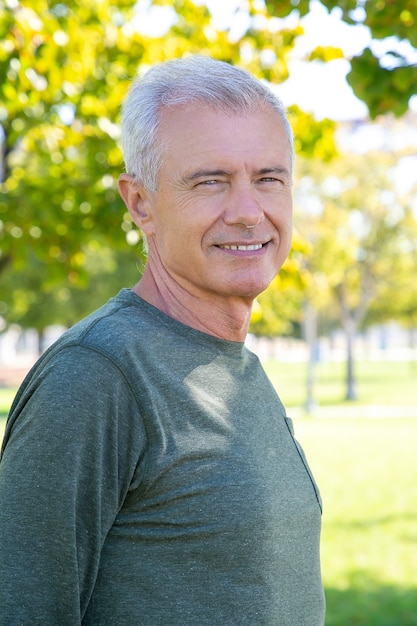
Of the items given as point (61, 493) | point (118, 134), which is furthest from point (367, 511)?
point (61, 493)

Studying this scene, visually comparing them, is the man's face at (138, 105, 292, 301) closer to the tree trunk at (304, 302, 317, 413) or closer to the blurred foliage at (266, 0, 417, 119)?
the blurred foliage at (266, 0, 417, 119)

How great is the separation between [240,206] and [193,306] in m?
0.22

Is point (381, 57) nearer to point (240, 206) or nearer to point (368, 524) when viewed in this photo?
Answer: point (240, 206)

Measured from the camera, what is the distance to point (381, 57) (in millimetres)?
3975

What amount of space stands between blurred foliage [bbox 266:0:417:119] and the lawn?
13.3ft

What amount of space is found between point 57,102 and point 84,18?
2.74ft

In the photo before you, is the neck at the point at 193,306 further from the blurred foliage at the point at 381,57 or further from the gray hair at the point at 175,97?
the blurred foliage at the point at 381,57

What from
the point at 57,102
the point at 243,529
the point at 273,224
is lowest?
the point at 243,529

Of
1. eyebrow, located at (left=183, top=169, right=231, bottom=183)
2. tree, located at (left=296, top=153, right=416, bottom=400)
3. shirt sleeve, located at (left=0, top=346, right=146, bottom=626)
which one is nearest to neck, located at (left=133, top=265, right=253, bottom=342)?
eyebrow, located at (left=183, top=169, right=231, bottom=183)

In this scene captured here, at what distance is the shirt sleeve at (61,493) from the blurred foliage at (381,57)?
9.44 feet

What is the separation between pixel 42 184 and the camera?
6418mm

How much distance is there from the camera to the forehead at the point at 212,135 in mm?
1637

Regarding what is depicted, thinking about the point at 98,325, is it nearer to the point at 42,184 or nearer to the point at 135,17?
the point at 42,184

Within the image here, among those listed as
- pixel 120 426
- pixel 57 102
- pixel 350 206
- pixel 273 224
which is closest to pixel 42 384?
pixel 120 426
